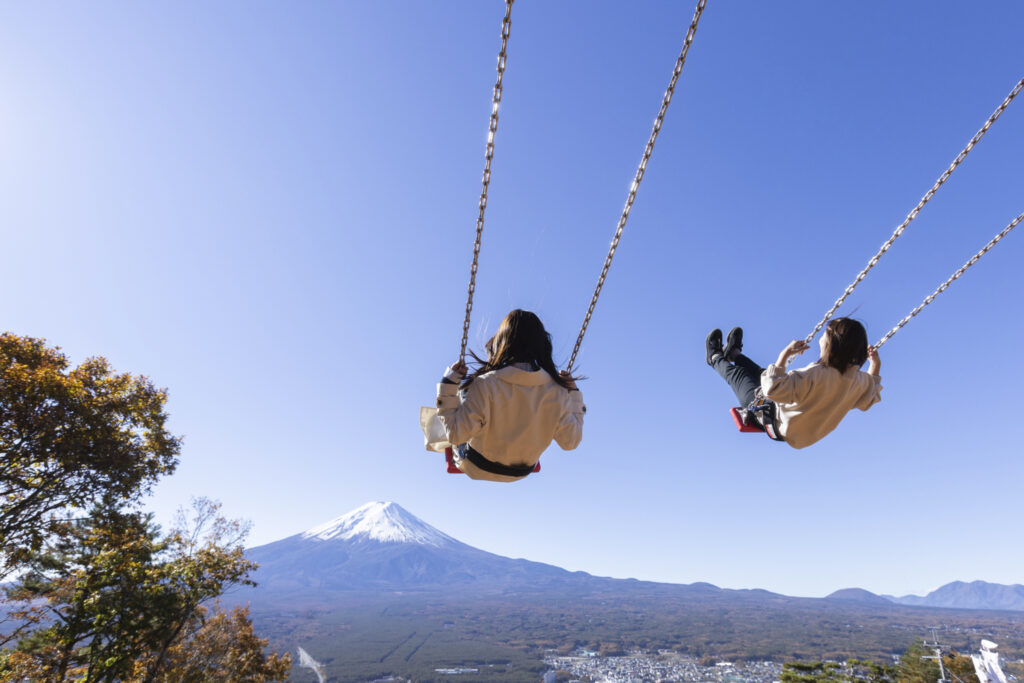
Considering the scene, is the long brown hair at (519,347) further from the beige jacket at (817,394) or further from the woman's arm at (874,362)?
the woman's arm at (874,362)

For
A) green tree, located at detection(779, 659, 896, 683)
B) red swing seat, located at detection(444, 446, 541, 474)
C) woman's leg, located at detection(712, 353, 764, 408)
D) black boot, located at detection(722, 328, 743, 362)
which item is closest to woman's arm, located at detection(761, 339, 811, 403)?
woman's leg, located at detection(712, 353, 764, 408)

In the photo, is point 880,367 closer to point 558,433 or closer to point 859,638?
point 558,433

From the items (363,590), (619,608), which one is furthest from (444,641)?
(363,590)

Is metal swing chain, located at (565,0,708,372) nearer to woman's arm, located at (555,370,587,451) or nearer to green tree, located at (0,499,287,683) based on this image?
woman's arm, located at (555,370,587,451)

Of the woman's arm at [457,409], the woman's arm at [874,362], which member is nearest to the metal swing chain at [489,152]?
the woman's arm at [457,409]

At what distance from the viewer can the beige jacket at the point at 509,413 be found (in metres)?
2.22

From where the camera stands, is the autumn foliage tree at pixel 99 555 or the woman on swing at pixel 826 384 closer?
the woman on swing at pixel 826 384

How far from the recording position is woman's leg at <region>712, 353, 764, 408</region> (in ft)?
11.4

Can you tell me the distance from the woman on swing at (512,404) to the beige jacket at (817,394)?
1.17 metres

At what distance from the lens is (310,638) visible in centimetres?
9400

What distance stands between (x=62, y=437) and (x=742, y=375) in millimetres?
10920

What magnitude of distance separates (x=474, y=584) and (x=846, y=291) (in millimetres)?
218308

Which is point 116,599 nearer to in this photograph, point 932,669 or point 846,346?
point 846,346

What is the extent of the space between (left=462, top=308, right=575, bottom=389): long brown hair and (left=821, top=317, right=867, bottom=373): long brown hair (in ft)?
5.28
